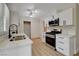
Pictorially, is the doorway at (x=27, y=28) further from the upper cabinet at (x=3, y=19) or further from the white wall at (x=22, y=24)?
the upper cabinet at (x=3, y=19)

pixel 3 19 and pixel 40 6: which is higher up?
pixel 40 6

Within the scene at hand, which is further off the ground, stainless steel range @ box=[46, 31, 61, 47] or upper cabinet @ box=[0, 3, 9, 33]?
upper cabinet @ box=[0, 3, 9, 33]

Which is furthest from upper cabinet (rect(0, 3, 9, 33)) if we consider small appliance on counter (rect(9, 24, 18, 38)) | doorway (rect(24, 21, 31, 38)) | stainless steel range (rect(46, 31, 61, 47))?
stainless steel range (rect(46, 31, 61, 47))

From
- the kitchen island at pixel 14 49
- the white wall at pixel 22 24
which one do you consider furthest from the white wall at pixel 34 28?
the kitchen island at pixel 14 49

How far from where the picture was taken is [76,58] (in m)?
1.23

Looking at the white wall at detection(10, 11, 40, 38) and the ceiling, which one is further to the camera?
the white wall at detection(10, 11, 40, 38)

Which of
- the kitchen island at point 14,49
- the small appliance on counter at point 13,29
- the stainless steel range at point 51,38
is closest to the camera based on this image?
the kitchen island at point 14,49

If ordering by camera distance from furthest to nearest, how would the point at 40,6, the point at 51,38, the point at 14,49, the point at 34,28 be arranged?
the point at 51,38
the point at 34,28
the point at 40,6
the point at 14,49

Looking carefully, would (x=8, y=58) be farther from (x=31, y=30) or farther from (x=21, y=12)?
(x=21, y=12)

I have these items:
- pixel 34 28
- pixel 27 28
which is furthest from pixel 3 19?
pixel 34 28

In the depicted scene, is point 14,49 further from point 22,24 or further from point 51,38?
point 51,38

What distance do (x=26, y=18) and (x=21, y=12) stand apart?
12 cm

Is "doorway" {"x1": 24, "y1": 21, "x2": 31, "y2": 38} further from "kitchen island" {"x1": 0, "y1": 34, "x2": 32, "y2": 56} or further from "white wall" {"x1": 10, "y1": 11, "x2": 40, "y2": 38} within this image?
"kitchen island" {"x1": 0, "y1": 34, "x2": 32, "y2": 56}

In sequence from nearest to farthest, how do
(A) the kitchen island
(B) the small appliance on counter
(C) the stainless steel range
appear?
(A) the kitchen island
(B) the small appliance on counter
(C) the stainless steel range
